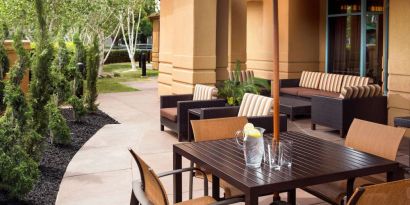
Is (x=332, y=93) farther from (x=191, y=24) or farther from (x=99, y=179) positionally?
(x=99, y=179)

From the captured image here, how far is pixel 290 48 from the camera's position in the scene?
536 inches

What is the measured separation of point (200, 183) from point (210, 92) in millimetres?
3393

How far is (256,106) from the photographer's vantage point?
744 cm

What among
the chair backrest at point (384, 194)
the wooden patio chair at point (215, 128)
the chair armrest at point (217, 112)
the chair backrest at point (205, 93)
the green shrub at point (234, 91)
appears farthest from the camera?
the green shrub at point (234, 91)

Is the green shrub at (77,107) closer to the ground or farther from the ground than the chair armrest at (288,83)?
closer to the ground

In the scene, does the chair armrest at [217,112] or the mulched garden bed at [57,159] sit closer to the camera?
the mulched garden bed at [57,159]

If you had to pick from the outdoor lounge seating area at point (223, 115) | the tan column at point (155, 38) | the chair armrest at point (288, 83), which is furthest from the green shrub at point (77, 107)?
the tan column at point (155, 38)

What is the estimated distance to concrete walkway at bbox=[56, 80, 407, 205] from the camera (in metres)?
5.48

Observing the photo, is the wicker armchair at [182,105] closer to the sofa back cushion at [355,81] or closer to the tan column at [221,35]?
the tan column at [221,35]

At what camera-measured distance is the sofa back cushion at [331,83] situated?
1168 centimetres

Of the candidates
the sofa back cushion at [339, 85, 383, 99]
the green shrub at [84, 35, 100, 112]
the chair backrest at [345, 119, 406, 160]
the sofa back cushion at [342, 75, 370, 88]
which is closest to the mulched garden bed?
the green shrub at [84, 35, 100, 112]

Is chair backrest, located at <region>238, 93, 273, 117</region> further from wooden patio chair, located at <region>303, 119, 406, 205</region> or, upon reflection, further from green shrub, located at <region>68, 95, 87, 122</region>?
green shrub, located at <region>68, 95, 87, 122</region>

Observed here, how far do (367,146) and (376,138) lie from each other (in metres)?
0.12

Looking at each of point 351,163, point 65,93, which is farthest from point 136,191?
point 65,93
